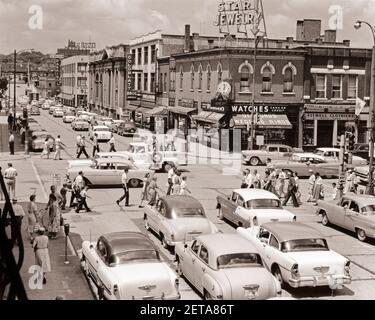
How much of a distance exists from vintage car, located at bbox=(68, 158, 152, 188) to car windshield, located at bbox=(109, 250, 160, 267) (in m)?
15.1

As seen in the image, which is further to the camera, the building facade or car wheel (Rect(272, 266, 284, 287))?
the building facade

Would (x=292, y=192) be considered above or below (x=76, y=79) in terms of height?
below

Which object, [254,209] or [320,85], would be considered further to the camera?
[320,85]

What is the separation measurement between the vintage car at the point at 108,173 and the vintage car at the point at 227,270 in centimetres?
1419

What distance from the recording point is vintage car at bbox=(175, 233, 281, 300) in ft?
37.7

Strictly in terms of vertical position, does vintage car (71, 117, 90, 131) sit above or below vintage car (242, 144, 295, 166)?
above

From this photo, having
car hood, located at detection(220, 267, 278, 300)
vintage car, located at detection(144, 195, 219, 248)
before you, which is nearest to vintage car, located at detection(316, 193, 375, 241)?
vintage car, located at detection(144, 195, 219, 248)

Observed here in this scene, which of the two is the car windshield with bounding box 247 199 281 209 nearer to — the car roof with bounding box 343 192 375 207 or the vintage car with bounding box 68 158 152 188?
the car roof with bounding box 343 192 375 207

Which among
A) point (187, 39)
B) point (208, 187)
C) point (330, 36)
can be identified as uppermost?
point (330, 36)

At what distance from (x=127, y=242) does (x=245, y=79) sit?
36.6 m

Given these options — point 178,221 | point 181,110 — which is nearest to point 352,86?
point 181,110

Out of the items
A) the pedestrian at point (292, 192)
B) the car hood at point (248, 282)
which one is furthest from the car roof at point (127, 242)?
the pedestrian at point (292, 192)

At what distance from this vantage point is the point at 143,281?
11336 millimetres

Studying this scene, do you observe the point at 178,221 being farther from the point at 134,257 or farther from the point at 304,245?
the point at 134,257
